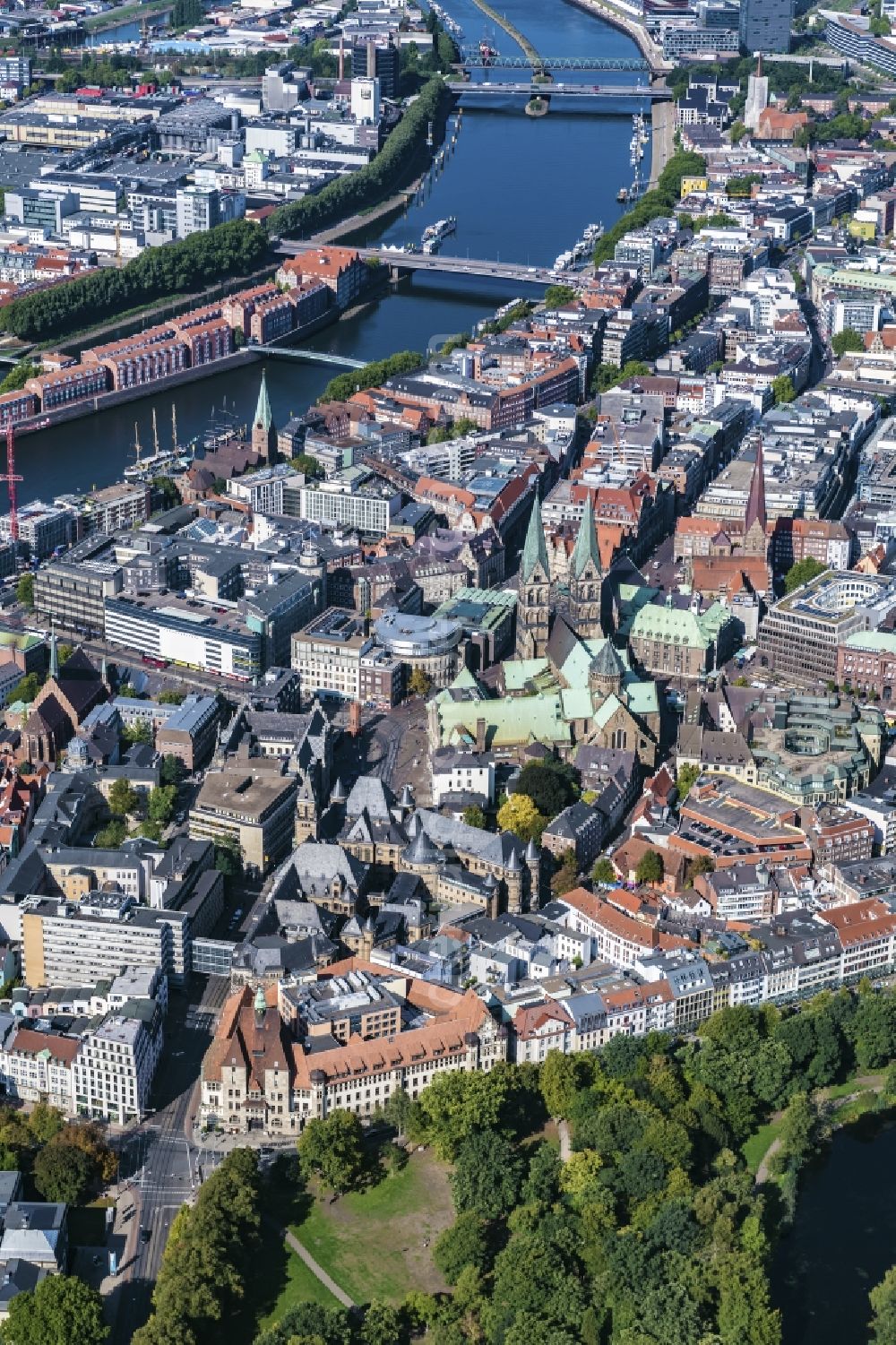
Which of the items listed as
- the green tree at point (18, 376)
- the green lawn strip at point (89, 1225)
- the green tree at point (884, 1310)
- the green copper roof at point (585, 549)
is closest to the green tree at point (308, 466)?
the green tree at point (18, 376)

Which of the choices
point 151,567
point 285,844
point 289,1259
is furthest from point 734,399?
point 289,1259

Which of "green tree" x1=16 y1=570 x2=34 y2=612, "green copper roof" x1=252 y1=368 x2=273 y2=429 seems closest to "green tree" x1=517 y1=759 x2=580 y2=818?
"green tree" x1=16 y1=570 x2=34 y2=612

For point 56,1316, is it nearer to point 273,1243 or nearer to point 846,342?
point 273,1243

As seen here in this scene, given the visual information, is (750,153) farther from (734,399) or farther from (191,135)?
(734,399)

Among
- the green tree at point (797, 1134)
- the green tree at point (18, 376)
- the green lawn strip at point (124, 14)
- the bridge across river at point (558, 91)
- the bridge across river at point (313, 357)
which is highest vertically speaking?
the green lawn strip at point (124, 14)

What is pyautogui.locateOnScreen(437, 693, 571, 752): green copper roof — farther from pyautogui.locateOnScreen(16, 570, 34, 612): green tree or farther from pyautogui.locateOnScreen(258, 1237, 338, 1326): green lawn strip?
pyautogui.locateOnScreen(258, 1237, 338, 1326): green lawn strip

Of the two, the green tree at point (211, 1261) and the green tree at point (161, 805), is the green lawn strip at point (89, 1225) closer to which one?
the green tree at point (211, 1261)
